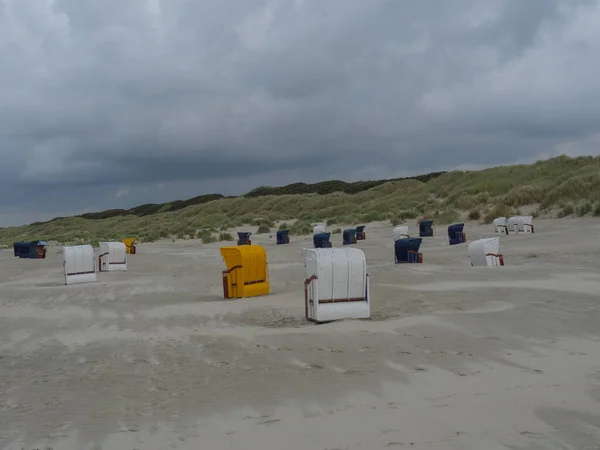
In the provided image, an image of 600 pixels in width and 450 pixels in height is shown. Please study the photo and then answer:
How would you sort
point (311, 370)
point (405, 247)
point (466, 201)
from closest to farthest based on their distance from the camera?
point (311, 370) → point (405, 247) → point (466, 201)

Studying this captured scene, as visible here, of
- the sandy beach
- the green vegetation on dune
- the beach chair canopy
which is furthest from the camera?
the green vegetation on dune

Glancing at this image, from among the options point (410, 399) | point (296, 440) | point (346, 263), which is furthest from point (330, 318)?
point (296, 440)

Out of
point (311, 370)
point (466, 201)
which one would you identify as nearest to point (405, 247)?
point (311, 370)

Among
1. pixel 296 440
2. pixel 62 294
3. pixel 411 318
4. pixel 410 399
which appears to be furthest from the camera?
pixel 62 294

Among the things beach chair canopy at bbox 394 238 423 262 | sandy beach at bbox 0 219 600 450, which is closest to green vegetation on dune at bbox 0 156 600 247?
beach chair canopy at bbox 394 238 423 262

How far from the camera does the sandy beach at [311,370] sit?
5230 mm

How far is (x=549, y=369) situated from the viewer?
680 cm

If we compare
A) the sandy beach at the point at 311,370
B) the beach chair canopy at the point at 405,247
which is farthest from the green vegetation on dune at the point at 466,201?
the sandy beach at the point at 311,370

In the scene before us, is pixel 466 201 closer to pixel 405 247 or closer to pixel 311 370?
pixel 405 247

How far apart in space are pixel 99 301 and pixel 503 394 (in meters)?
10.7

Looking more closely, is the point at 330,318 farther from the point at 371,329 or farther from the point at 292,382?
the point at 292,382

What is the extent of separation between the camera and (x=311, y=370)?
7.25 meters

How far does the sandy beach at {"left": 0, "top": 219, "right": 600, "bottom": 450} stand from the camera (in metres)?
5.23

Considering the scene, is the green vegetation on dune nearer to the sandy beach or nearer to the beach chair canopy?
the beach chair canopy
